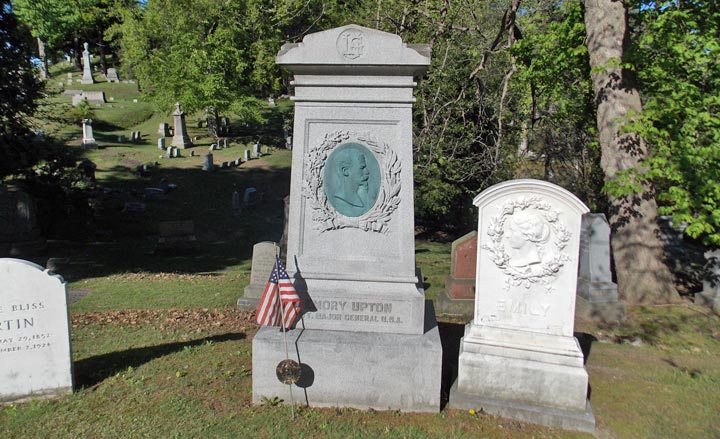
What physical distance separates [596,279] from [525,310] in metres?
4.50

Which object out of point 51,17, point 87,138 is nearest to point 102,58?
point 51,17

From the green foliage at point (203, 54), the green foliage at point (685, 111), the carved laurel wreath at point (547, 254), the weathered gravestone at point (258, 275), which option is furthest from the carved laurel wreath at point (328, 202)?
the green foliage at point (203, 54)

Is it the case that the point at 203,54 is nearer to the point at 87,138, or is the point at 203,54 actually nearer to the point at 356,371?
the point at 87,138

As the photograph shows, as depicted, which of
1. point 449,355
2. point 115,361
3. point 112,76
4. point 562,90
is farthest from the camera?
point 112,76

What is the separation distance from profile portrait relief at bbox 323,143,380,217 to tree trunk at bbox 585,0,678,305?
628 cm

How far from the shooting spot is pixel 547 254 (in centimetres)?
543

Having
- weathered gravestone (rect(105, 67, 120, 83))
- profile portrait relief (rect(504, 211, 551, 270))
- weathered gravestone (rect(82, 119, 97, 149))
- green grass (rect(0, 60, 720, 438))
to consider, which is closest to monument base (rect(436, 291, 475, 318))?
green grass (rect(0, 60, 720, 438))

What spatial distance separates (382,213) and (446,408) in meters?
2.12

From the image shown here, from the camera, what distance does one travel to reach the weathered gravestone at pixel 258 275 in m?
9.35

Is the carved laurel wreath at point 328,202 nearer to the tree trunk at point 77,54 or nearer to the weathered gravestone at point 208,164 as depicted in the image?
the weathered gravestone at point 208,164

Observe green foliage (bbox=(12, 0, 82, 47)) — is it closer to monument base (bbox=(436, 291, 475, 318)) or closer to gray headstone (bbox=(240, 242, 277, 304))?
gray headstone (bbox=(240, 242, 277, 304))

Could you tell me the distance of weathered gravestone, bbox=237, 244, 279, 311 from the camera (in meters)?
9.35

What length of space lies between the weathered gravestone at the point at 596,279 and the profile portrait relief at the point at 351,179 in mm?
5511

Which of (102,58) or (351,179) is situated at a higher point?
(102,58)
